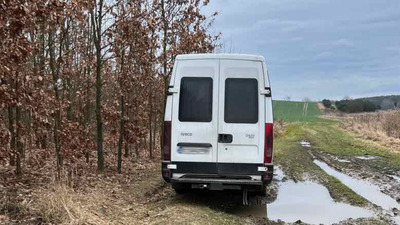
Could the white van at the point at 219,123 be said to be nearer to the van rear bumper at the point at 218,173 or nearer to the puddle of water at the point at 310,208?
the van rear bumper at the point at 218,173

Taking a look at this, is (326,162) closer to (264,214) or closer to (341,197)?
(341,197)

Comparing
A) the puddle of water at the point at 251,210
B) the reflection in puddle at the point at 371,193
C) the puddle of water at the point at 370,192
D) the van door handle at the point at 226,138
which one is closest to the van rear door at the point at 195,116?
the van door handle at the point at 226,138

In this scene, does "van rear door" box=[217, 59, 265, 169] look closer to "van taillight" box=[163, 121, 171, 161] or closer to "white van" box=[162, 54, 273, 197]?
"white van" box=[162, 54, 273, 197]

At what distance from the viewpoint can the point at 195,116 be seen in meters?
7.07

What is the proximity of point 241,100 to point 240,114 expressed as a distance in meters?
0.27

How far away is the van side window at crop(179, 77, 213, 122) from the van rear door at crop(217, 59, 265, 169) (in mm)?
229

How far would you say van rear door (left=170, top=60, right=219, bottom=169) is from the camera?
23.0 feet

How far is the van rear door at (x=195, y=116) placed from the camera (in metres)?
7.02

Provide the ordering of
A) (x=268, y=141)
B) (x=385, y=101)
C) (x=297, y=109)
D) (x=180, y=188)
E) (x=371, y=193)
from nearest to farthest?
(x=268, y=141) < (x=180, y=188) < (x=371, y=193) < (x=385, y=101) < (x=297, y=109)

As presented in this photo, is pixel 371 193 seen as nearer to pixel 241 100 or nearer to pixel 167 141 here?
pixel 241 100

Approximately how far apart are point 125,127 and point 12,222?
6.10m

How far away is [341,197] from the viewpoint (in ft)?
29.6

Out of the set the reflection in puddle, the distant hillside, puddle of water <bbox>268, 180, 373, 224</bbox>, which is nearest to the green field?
the distant hillside

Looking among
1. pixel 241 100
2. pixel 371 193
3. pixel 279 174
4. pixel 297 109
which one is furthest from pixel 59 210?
pixel 297 109
